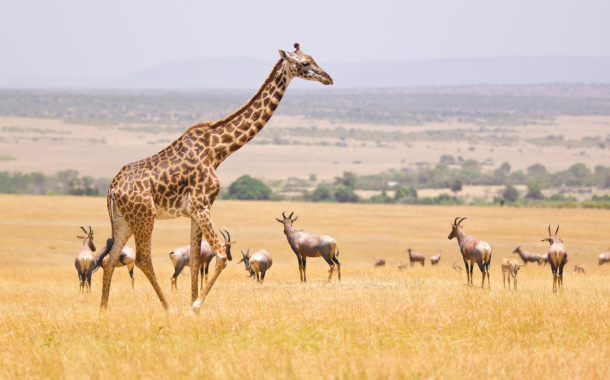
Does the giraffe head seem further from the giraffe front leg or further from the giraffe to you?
the giraffe front leg

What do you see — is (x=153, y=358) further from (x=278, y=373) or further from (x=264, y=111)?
(x=264, y=111)

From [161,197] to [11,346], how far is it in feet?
11.0

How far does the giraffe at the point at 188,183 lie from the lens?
11398 millimetres

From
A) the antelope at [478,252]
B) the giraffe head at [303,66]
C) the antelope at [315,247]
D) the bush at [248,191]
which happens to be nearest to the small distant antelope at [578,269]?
the antelope at [478,252]

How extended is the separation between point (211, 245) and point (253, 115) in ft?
8.58

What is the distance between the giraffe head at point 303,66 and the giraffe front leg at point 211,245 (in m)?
2.99

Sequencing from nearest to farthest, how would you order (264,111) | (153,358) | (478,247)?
(153,358) → (264,111) → (478,247)

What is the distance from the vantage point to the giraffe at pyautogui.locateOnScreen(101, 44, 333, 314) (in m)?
11.4

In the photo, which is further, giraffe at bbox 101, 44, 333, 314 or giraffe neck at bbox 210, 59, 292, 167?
giraffe neck at bbox 210, 59, 292, 167

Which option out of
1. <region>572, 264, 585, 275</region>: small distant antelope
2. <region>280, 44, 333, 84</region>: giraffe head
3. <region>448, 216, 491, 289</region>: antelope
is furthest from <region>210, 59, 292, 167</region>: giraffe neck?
<region>572, 264, 585, 275</region>: small distant antelope

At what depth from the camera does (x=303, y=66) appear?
1218cm

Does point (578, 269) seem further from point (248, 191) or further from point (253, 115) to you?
point (248, 191)

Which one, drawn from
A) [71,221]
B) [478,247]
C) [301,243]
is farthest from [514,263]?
[71,221]

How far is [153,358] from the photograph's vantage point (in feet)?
27.4
